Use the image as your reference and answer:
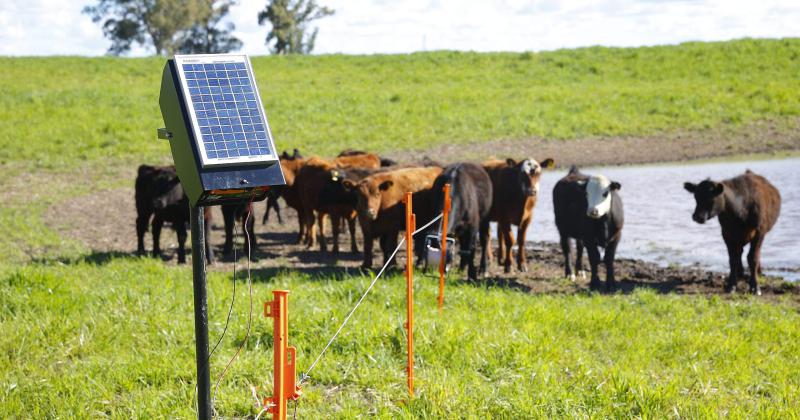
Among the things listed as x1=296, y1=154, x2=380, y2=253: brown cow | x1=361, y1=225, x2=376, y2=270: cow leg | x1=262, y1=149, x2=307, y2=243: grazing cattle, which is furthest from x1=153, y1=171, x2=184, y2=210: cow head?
x1=361, y1=225, x2=376, y2=270: cow leg

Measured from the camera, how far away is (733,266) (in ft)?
37.0

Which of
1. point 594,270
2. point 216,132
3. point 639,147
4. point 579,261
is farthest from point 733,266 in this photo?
point 639,147

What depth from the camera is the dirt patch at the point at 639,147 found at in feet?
81.7

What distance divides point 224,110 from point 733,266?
8.69m

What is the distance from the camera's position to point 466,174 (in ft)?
39.7

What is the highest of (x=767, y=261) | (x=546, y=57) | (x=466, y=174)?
(x=546, y=57)

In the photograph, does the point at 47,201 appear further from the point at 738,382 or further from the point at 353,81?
the point at 353,81

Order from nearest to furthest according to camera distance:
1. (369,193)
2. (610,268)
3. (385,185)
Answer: (610,268), (385,185), (369,193)

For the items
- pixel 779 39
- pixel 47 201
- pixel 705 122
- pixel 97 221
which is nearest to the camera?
pixel 97 221

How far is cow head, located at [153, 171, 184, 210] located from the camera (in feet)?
40.4

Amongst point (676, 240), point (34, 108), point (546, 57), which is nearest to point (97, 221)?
point (676, 240)

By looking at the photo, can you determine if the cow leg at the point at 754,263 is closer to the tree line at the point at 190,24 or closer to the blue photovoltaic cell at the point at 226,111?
the blue photovoltaic cell at the point at 226,111

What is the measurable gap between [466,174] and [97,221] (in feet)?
26.6

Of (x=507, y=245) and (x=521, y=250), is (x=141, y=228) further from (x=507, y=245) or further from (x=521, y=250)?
(x=521, y=250)
